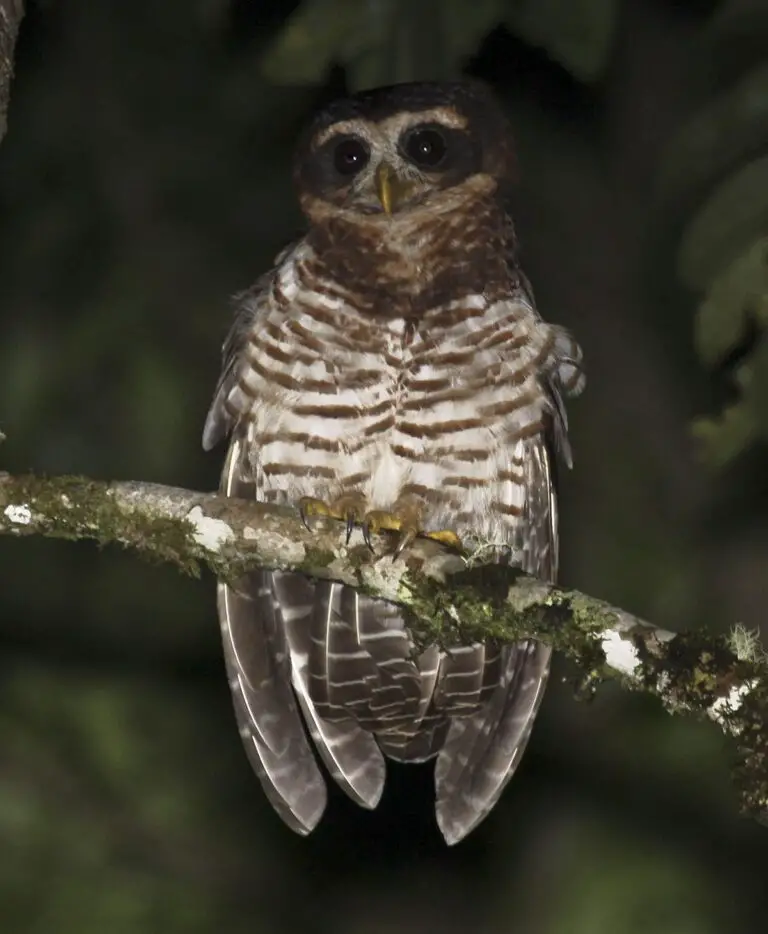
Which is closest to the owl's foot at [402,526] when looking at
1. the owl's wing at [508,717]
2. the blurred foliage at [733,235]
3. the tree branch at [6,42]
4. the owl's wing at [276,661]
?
the owl's wing at [508,717]

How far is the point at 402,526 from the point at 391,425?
0.29 metres

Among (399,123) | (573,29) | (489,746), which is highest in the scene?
(573,29)

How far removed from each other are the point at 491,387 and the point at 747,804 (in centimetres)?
145

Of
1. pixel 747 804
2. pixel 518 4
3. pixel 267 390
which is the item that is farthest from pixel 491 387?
pixel 747 804

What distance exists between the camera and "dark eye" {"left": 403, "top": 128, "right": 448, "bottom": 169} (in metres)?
3.54

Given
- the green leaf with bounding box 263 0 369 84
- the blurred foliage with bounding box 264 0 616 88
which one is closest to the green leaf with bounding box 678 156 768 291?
the blurred foliage with bounding box 264 0 616 88

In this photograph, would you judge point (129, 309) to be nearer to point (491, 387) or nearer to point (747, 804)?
point (491, 387)

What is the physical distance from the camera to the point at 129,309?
448 cm

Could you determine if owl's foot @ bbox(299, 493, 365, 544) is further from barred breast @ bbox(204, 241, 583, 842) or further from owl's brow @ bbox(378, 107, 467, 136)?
owl's brow @ bbox(378, 107, 467, 136)

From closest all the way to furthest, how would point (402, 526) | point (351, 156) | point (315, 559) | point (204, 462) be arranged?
point (315, 559), point (402, 526), point (351, 156), point (204, 462)

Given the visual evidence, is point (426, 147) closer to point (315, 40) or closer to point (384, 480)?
point (384, 480)

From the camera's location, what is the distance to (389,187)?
3.46 metres

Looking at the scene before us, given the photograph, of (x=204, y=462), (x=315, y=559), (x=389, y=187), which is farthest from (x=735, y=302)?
(x=204, y=462)

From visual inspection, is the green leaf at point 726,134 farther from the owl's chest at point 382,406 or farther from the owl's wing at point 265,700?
the owl's wing at point 265,700
